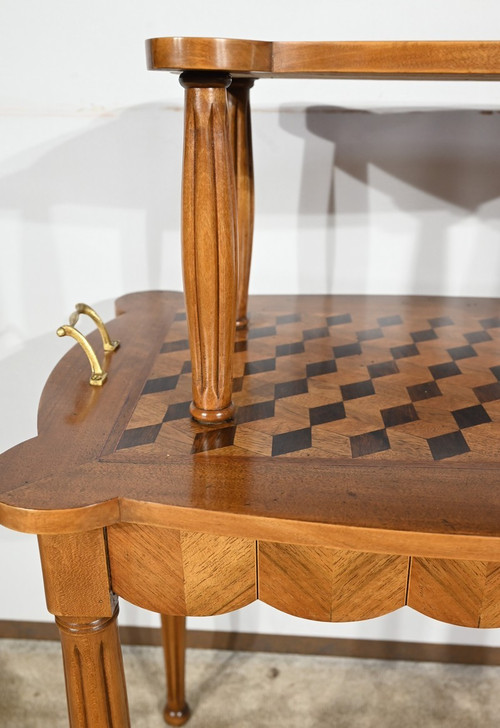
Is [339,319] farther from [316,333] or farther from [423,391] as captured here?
[423,391]

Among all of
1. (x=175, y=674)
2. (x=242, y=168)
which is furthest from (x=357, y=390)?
(x=175, y=674)

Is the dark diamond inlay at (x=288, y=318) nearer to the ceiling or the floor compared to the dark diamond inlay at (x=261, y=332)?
nearer to the ceiling

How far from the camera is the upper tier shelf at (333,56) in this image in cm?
59

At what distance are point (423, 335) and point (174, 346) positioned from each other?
33 centimetres

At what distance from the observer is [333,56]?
61cm

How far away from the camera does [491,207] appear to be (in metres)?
1.13

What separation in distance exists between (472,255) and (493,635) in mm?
721

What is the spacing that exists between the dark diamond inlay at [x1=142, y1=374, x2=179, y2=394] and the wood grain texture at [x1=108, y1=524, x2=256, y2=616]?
0.67 ft

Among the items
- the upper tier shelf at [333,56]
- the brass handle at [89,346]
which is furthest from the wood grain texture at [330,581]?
the upper tier shelf at [333,56]

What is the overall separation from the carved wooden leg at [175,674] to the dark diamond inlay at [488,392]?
27.2 inches

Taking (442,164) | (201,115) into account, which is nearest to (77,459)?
(201,115)

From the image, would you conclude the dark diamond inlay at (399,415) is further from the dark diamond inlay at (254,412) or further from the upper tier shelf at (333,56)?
the upper tier shelf at (333,56)

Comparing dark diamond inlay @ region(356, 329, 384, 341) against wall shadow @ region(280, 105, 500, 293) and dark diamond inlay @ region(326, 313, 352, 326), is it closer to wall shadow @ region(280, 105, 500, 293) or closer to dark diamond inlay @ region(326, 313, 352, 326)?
dark diamond inlay @ region(326, 313, 352, 326)

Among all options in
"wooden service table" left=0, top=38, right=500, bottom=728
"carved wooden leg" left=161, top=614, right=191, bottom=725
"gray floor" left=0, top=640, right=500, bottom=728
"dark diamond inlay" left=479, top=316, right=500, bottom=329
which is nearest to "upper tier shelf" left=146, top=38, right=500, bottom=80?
"wooden service table" left=0, top=38, right=500, bottom=728
